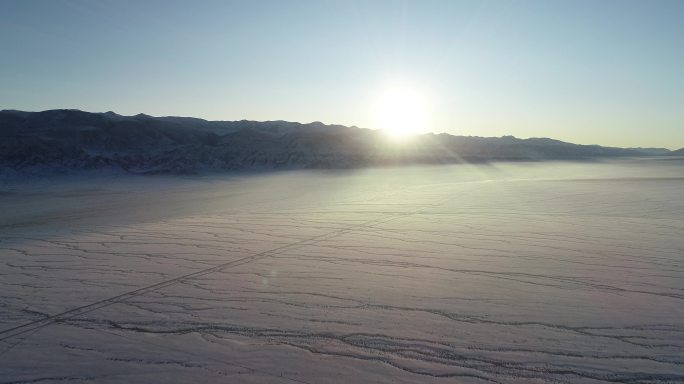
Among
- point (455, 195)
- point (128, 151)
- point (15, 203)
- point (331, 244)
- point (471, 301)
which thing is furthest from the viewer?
point (128, 151)

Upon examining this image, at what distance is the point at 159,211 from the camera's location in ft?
50.2

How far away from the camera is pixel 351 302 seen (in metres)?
5.28

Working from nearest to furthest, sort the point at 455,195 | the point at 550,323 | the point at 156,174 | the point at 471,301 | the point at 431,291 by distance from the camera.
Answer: the point at 550,323 < the point at 471,301 < the point at 431,291 < the point at 455,195 < the point at 156,174

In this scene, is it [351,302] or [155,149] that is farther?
[155,149]

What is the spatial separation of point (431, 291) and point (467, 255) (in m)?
2.05

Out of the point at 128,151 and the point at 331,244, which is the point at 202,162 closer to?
the point at 128,151

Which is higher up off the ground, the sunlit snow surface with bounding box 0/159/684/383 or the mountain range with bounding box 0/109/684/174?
the mountain range with bounding box 0/109/684/174

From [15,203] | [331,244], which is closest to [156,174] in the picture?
[15,203]

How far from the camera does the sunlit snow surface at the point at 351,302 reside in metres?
3.79

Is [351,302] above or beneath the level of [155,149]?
beneath

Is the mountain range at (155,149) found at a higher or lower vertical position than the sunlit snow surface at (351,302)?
higher

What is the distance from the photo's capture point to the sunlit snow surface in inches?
149

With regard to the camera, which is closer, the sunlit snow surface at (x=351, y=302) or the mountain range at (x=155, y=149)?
the sunlit snow surface at (x=351, y=302)

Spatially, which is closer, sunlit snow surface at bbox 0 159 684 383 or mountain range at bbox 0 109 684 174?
sunlit snow surface at bbox 0 159 684 383
